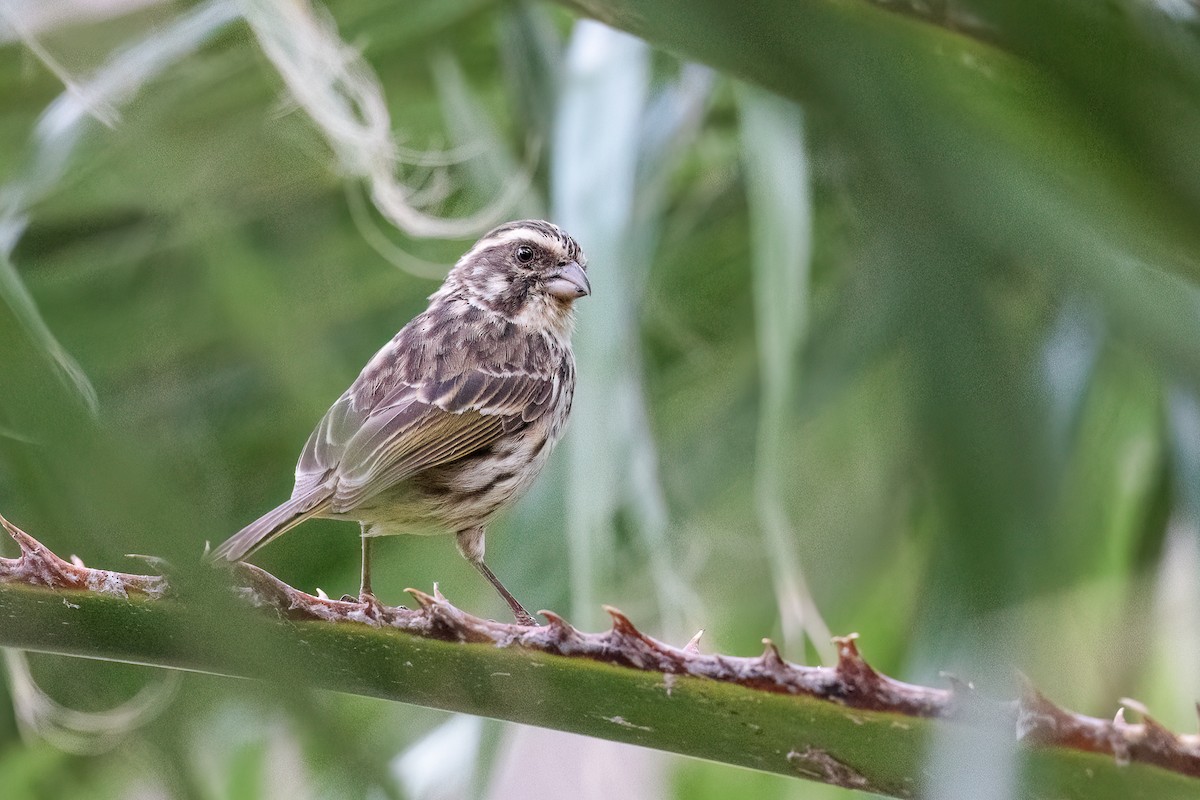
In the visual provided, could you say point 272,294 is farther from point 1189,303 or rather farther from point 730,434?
point 730,434

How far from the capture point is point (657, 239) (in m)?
2.02

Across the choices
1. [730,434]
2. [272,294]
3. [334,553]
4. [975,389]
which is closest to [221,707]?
[272,294]

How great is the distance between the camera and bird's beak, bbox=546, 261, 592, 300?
155 cm

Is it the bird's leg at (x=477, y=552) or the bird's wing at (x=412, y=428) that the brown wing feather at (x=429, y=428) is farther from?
the bird's leg at (x=477, y=552)

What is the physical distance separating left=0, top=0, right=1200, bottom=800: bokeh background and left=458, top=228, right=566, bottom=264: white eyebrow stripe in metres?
0.05

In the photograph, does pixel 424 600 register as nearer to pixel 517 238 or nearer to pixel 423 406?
pixel 423 406

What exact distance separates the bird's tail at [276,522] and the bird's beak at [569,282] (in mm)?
575

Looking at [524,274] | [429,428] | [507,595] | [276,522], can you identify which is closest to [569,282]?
[524,274]

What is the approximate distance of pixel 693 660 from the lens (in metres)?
0.87

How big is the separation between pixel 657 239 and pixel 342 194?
503 millimetres

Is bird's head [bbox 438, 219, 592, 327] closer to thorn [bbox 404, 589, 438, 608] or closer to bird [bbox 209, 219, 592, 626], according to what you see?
bird [bbox 209, 219, 592, 626]

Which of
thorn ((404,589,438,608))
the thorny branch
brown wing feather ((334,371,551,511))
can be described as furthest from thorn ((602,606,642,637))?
brown wing feather ((334,371,551,511))

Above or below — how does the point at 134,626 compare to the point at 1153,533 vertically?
below

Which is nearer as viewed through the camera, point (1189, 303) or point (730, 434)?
point (1189, 303)
